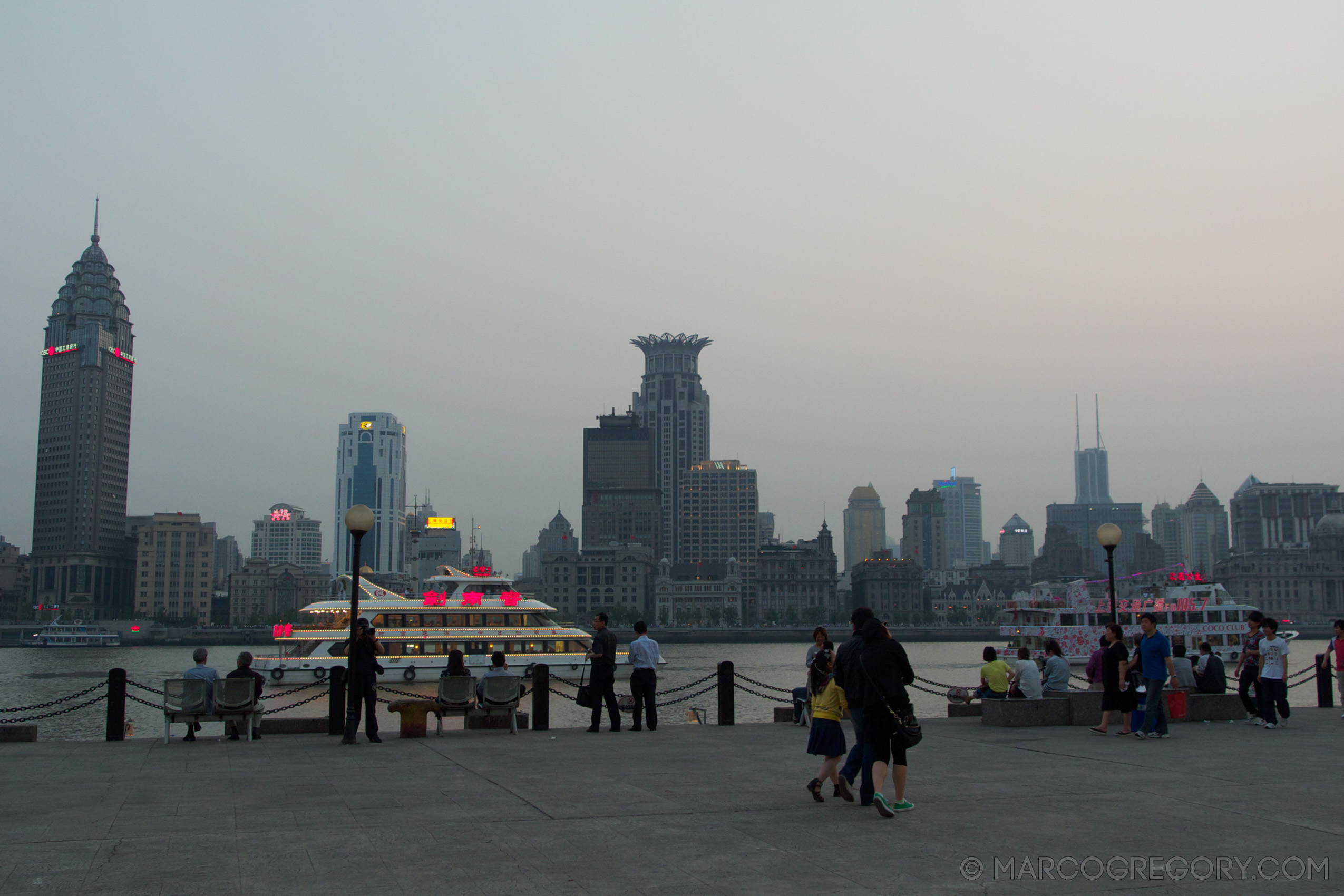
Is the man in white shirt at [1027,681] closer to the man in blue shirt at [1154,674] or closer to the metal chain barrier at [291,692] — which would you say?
the man in blue shirt at [1154,674]

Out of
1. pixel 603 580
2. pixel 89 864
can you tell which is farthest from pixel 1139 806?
pixel 603 580

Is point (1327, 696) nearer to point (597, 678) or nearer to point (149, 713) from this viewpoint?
point (597, 678)

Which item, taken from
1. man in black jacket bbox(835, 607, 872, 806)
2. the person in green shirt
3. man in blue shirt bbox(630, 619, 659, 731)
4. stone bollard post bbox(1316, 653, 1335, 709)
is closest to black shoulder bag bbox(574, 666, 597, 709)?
man in blue shirt bbox(630, 619, 659, 731)

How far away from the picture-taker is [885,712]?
33.8 feet

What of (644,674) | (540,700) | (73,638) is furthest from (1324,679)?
(73,638)

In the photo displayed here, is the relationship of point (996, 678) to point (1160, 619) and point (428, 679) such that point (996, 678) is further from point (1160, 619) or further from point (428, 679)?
point (1160, 619)

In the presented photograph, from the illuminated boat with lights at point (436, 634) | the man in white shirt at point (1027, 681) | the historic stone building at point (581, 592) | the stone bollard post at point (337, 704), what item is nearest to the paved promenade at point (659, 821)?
the stone bollard post at point (337, 704)

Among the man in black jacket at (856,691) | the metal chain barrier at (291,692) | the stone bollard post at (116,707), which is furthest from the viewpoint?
the metal chain barrier at (291,692)

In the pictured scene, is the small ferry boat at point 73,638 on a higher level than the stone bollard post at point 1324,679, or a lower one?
lower

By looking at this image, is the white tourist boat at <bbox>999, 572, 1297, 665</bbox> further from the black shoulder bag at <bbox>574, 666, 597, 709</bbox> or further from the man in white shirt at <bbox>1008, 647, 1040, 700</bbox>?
the black shoulder bag at <bbox>574, 666, 597, 709</bbox>

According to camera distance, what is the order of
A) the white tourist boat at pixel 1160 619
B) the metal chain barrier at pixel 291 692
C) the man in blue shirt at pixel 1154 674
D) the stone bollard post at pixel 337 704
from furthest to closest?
the white tourist boat at pixel 1160 619, the metal chain barrier at pixel 291 692, the stone bollard post at pixel 337 704, the man in blue shirt at pixel 1154 674

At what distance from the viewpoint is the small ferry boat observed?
500 ft

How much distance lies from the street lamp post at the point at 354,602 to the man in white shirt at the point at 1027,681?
1080 centimetres

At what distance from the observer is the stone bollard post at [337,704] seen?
18.3 meters
